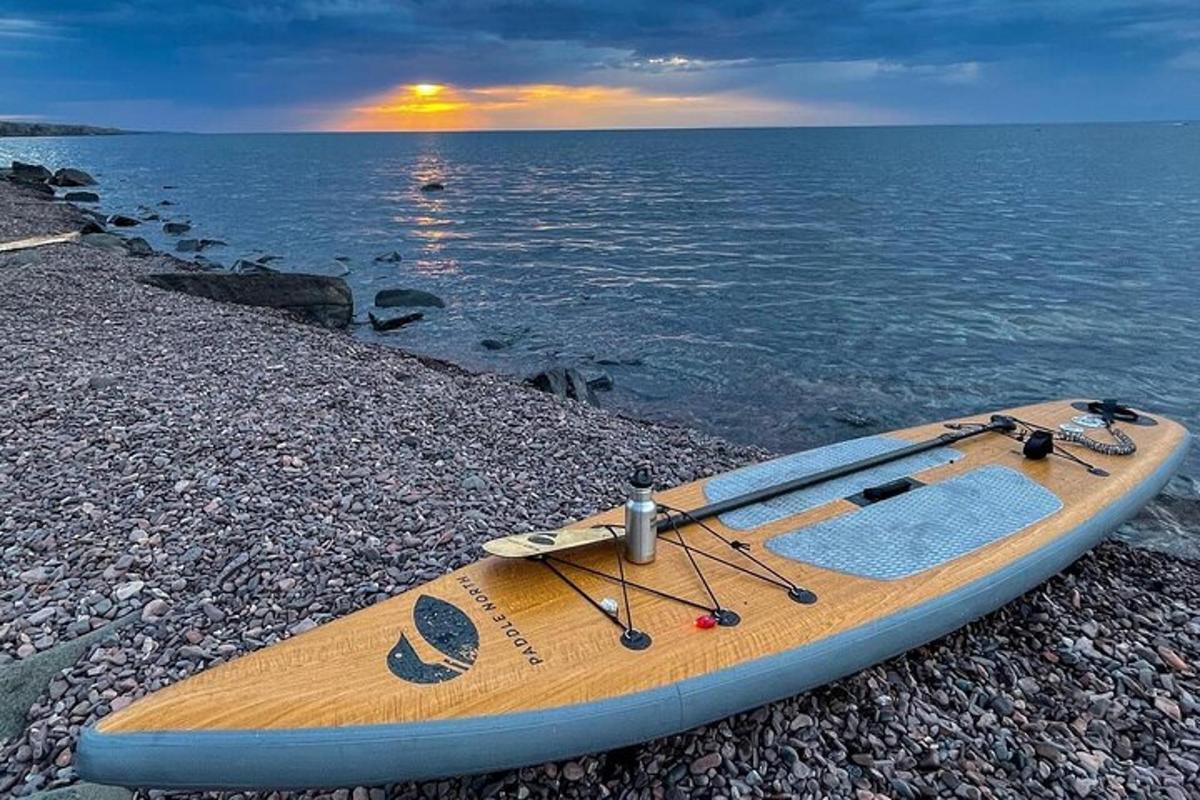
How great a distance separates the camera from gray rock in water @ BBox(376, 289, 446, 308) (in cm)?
1833

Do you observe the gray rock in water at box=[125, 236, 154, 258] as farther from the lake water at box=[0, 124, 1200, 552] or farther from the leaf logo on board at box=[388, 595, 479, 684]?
the leaf logo on board at box=[388, 595, 479, 684]

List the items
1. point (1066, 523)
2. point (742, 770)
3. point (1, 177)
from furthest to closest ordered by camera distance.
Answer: point (1, 177)
point (1066, 523)
point (742, 770)

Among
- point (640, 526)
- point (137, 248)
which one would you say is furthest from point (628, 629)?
point (137, 248)

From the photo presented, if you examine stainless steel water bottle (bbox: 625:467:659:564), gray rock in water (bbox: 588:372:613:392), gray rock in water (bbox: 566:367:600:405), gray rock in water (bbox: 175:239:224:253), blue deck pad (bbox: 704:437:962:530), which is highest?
stainless steel water bottle (bbox: 625:467:659:564)

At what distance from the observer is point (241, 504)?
18.3 feet

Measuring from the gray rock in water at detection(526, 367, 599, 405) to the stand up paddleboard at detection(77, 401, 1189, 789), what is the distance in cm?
581

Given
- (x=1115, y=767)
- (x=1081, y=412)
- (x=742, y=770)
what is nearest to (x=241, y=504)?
(x=742, y=770)

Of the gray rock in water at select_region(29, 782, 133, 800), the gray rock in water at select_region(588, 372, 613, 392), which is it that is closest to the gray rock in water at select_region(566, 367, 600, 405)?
the gray rock in water at select_region(588, 372, 613, 392)

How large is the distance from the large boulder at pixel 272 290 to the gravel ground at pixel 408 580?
6.01 m

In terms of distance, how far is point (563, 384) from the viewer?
11.2 metres

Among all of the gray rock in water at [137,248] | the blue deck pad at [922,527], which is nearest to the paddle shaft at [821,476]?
the blue deck pad at [922,527]

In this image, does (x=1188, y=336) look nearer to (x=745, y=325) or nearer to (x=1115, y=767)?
(x=745, y=325)

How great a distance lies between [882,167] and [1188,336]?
65693mm

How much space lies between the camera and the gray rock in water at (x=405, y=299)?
1833 centimetres
